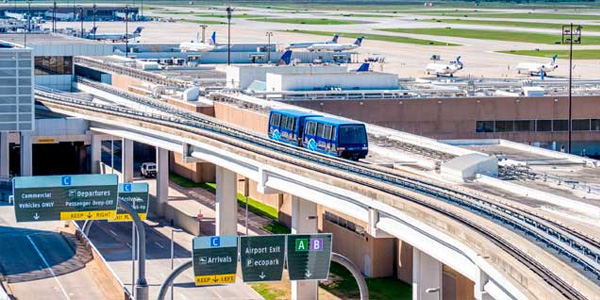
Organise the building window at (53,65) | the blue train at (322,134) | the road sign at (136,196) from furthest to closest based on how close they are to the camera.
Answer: the building window at (53,65)
the blue train at (322,134)
the road sign at (136,196)

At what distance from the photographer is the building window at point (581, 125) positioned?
8788cm

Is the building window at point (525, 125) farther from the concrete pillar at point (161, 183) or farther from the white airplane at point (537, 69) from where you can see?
the white airplane at point (537, 69)

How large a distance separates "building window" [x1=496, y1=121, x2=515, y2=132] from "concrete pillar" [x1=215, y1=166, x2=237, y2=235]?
30.3 metres

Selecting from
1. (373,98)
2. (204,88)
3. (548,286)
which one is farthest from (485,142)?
(548,286)

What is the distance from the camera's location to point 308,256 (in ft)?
125

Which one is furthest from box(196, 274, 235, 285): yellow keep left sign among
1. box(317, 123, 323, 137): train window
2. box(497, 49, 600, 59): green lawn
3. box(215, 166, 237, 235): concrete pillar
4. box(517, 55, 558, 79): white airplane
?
box(497, 49, 600, 59): green lawn

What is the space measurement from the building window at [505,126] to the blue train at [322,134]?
943 inches

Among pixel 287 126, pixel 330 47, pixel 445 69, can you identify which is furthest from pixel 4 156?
pixel 330 47

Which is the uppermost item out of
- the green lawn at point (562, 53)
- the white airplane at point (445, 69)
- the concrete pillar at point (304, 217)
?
the green lawn at point (562, 53)

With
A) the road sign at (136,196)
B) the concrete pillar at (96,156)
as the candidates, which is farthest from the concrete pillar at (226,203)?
the concrete pillar at (96,156)

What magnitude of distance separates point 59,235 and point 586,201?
2672 centimetres

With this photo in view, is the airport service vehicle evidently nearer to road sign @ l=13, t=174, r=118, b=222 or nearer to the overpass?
the overpass

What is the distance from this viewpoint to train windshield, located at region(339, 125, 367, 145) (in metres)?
59.2

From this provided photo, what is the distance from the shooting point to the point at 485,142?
70.9 metres
